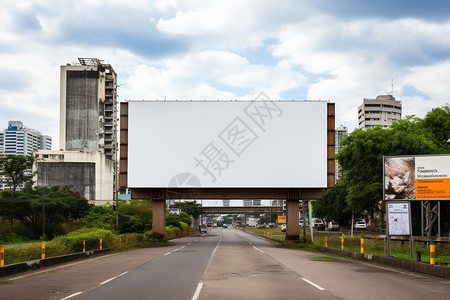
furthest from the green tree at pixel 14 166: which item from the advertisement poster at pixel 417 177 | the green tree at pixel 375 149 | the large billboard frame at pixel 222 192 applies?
the advertisement poster at pixel 417 177

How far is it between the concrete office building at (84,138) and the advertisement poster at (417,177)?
8849 centimetres

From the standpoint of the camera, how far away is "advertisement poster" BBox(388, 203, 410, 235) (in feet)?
69.5

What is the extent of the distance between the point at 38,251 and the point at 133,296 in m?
12.3

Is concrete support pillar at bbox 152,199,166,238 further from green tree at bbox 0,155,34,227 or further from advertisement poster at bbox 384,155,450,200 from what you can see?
green tree at bbox 0,155,34,227

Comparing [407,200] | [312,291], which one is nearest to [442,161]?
[407,200]

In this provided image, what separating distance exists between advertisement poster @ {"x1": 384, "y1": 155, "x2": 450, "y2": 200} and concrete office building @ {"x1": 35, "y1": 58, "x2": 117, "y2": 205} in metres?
88.5

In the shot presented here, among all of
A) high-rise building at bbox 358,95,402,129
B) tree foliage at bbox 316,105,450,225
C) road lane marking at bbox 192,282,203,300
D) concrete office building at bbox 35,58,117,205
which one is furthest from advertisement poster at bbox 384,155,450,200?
high-rise building at bbox 358,95,402,129

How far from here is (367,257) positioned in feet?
79.0

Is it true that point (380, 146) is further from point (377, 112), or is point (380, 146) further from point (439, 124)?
point (377, 112)

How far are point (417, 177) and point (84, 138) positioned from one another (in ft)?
330

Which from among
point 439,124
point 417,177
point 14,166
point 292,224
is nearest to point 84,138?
point 14,166

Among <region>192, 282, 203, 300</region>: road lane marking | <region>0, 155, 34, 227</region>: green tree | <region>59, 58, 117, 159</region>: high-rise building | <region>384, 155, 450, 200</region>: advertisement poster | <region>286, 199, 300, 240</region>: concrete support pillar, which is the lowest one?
<region>286, 199, 300, 240</region>: concrete support pillar

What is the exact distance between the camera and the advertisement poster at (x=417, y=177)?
2159 centimetres

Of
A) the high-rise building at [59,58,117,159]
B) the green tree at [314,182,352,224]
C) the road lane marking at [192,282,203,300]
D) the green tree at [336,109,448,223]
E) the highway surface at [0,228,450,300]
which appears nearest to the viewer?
the road lane marking at [192,282,203,300]
